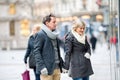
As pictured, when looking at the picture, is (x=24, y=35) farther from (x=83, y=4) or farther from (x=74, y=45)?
(x=83, y=4)

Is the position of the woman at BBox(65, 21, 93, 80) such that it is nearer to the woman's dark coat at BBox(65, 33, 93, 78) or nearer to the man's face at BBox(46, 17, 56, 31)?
the woman's dark coat at BBox(65, 33, 93, 78)

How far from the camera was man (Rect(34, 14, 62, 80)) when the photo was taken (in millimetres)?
10883

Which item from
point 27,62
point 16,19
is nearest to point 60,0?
point 16,19

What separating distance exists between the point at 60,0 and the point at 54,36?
123m

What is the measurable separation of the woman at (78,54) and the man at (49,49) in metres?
0.90

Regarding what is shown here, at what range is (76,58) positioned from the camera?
12.1 meters

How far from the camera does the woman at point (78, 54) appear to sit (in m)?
12.0

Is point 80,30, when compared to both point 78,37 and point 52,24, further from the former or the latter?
point 52,24

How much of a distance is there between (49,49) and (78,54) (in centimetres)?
126

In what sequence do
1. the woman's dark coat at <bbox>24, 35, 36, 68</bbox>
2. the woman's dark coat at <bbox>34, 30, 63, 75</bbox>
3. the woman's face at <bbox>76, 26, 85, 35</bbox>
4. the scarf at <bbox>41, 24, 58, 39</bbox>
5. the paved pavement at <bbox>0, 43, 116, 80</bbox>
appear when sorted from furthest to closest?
the paved pavement at <bbox>0, 43, 116, 80</bbox> < the woman's dark coat at <bbox>24, 35, 36, 68</bbox> < the woman's face at <bbox>76, 26, 85, 35</bbox> < the scarf at <bbox>41, 24, 58, 39</bbox> < the woman's dark coat at <bbox>34, 30, 63, 75</bbox>

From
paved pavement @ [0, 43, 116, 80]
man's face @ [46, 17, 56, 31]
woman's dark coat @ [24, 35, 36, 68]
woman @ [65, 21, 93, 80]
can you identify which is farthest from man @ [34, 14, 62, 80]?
paved pavement @ [0, 43, 116, 80]

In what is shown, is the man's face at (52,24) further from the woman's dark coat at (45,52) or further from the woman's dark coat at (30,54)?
the woman's dark coat at (30,54)

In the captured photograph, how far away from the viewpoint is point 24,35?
5869 cm

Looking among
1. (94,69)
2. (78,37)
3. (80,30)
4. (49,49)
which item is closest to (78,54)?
(78,37)
